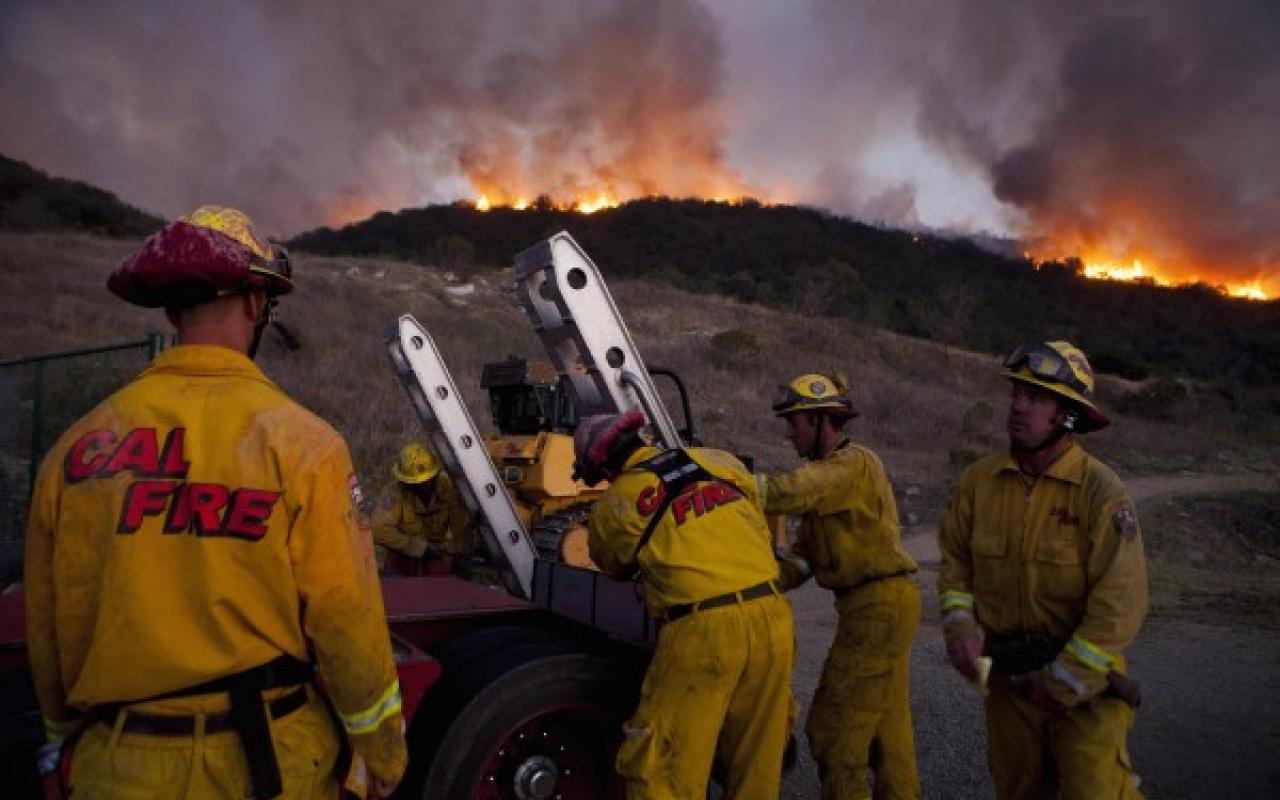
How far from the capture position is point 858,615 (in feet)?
13.4

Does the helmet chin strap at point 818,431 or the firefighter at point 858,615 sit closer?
the firefighter at point 858,615

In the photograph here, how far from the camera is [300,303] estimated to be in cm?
2448

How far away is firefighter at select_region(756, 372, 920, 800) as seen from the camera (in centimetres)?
395

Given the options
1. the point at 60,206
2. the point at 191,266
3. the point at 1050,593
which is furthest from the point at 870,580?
the point at 60,206

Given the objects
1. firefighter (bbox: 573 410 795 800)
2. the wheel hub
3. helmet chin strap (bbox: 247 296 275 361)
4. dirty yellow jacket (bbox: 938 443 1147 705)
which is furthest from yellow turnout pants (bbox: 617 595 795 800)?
helmet chin strap (bbox: 247 296 275 361)

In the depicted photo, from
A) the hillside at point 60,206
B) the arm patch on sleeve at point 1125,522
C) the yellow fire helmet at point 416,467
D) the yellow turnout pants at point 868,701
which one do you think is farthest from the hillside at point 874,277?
the arm patch on sleeve at point 1125,522

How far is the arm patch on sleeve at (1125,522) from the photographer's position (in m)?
2.97

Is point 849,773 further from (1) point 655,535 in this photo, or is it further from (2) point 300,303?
(2) point 300,303

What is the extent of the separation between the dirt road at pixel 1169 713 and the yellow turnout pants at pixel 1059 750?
1.59 metres

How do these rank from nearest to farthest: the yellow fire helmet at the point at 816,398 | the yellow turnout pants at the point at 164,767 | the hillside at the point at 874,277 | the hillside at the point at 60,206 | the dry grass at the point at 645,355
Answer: the yellow turnout pants at the point at 164,767, the yellow fire helmet at the point at 816,398, the dry grass at the point at 645,355, the hillside at the point at 60,206, the hillside at the point at 874,277

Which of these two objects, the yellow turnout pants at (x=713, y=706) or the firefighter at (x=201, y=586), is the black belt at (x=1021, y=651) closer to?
the yellow turnout pants at (x=713, y=706)

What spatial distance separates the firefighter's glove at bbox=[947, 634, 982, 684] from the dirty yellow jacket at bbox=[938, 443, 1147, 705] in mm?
A: 41

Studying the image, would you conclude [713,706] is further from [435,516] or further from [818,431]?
[435,516]

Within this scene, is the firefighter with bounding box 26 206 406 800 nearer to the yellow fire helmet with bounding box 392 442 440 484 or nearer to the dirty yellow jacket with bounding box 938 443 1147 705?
the dirty yellow jacket with bounding box 938 443 1147 705
